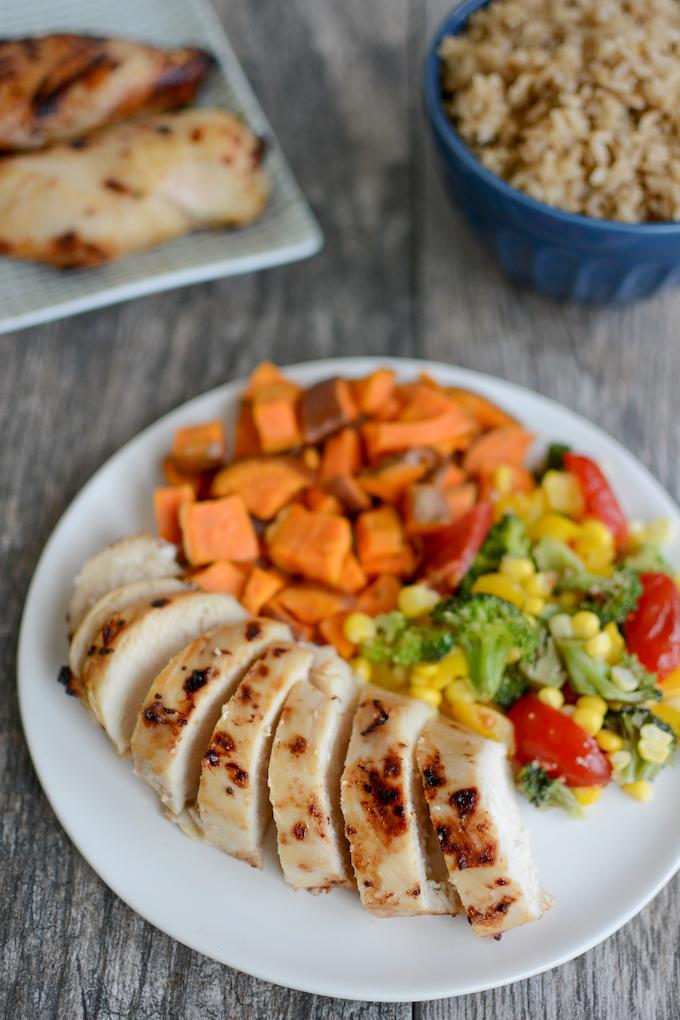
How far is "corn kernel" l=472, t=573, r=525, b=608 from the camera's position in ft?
11.0

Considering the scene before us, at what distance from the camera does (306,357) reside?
14.5ft

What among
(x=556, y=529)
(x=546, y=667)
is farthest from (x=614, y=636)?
(x=556, y=529)

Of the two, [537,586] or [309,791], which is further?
[537,586]

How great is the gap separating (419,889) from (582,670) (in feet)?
3.06

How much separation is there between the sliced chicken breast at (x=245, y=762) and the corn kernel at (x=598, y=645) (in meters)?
0.97

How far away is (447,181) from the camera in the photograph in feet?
13.8

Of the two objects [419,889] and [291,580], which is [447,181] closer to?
[291,580]

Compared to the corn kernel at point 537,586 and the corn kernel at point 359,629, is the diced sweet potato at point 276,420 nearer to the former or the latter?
the corn kernel at point 359,629

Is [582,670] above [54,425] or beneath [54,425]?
beneath

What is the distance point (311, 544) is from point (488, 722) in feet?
2.92

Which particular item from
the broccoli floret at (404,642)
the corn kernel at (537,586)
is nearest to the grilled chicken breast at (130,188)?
the broccoli floret at (404,642)

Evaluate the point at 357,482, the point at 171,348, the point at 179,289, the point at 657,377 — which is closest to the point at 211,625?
the point at 357,482

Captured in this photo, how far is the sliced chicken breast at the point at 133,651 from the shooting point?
117 inches

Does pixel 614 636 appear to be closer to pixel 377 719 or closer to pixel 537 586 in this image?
pixel 537 586
